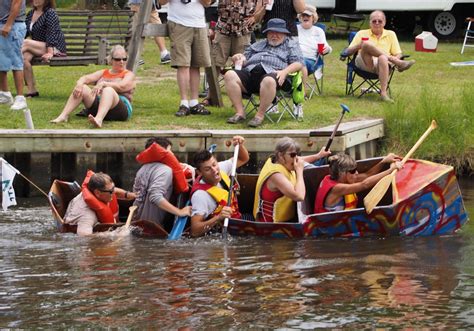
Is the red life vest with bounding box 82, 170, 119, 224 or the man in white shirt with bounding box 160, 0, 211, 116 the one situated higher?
the man in white shirt with bounding box 160, 0, 211, 116

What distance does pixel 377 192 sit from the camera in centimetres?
1312

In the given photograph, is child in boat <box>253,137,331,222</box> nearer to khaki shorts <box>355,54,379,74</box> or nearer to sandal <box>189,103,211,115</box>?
sandal <box>189,103,211,115</box>

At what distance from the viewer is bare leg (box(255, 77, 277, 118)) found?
53.5 ft

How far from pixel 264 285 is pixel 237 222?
2.13m

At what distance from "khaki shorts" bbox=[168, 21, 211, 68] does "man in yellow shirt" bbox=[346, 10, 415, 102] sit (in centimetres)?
272

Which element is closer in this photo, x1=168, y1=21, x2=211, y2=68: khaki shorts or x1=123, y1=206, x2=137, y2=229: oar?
x1=123, y1=206, x2=137, y2=229: oar

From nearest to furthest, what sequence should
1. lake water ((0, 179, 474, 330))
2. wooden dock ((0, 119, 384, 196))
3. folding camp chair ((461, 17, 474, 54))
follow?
lake water ((0, 179, 474, 330)) < wooden dock ((0, 119, 384, 196)) < folding camp chair ((461, 17, 474, 54))

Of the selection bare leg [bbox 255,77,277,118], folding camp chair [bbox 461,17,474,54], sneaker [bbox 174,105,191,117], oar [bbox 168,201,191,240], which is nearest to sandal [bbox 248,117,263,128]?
bare leg [bbox 255,77,277,118]

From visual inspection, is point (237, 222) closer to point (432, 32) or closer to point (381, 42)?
point (381, 42)

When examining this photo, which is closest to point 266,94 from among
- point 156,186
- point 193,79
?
point 193,79

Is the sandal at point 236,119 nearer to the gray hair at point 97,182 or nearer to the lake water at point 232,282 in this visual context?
the lake water at point 232,282

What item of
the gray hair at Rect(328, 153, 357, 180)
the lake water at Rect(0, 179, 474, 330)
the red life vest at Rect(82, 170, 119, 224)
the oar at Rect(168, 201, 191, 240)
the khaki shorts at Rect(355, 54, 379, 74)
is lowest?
the lake water at Rect(0, 179, 474, 330)

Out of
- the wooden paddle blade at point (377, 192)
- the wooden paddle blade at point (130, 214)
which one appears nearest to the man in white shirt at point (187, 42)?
the wooden paddle blade at point (130, 214)

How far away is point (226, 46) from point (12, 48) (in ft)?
9.80
